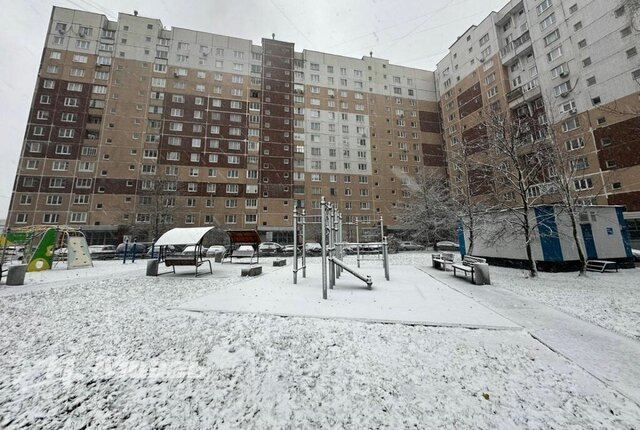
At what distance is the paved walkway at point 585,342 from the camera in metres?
3.00

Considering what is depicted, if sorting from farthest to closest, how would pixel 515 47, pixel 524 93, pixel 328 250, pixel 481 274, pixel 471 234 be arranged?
1. pixel 515 47
2. pixel 524 93
3. pixel 471 234
4. pixel 481 274
5. pixel 328 250

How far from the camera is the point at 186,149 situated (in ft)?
140

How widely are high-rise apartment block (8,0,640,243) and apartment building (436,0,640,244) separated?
164 millimetres

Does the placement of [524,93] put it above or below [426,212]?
above

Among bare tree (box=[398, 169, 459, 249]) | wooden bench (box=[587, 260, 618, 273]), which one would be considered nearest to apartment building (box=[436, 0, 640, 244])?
bare tree (box=[398, 169, 459, 249])

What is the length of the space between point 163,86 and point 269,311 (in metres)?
53.6

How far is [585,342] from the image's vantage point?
4008 millimetres

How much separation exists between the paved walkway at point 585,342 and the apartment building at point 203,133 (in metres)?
35.3

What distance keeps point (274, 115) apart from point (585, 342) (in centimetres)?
5087

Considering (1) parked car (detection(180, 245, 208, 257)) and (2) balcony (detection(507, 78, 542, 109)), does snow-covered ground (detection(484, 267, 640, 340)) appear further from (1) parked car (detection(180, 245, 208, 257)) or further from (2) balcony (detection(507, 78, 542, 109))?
(2) balcony (detection(507, 78, 542, 109))

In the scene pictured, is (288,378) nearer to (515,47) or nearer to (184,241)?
(184,241)

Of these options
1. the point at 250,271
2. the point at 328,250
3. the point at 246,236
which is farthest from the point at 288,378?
the point at 246,236

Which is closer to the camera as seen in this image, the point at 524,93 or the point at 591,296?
the point at 591,296

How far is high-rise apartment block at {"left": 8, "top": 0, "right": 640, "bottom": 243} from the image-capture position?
3027 centimetres
